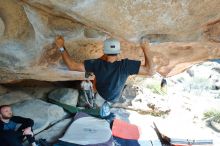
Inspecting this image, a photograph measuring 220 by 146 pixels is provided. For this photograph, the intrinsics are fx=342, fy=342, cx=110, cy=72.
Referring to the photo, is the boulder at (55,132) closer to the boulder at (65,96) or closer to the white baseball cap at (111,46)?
the boulder at (65,96)

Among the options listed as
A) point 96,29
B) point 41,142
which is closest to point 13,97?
point 41,142

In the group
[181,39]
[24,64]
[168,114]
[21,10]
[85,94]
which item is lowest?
[168,114]

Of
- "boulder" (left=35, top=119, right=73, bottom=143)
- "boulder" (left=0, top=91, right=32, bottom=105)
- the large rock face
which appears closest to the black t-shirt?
the large rock face

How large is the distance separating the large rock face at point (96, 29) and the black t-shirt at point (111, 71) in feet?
1.52

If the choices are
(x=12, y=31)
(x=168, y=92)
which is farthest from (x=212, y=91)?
(x=12, y=31)

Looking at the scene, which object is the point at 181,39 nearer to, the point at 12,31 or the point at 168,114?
the point at 12,31

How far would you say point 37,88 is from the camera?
7984mm

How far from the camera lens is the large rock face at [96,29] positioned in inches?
154

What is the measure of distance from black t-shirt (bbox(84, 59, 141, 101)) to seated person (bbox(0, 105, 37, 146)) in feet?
5.52

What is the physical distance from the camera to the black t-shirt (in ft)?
13.5

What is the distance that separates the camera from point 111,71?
13.6ft

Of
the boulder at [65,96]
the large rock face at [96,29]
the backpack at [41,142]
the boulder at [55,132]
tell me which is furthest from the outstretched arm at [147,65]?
the boulder at [65,96]

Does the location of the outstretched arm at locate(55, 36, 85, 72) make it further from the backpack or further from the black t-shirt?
the backpack

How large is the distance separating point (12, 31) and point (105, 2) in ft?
5.80
